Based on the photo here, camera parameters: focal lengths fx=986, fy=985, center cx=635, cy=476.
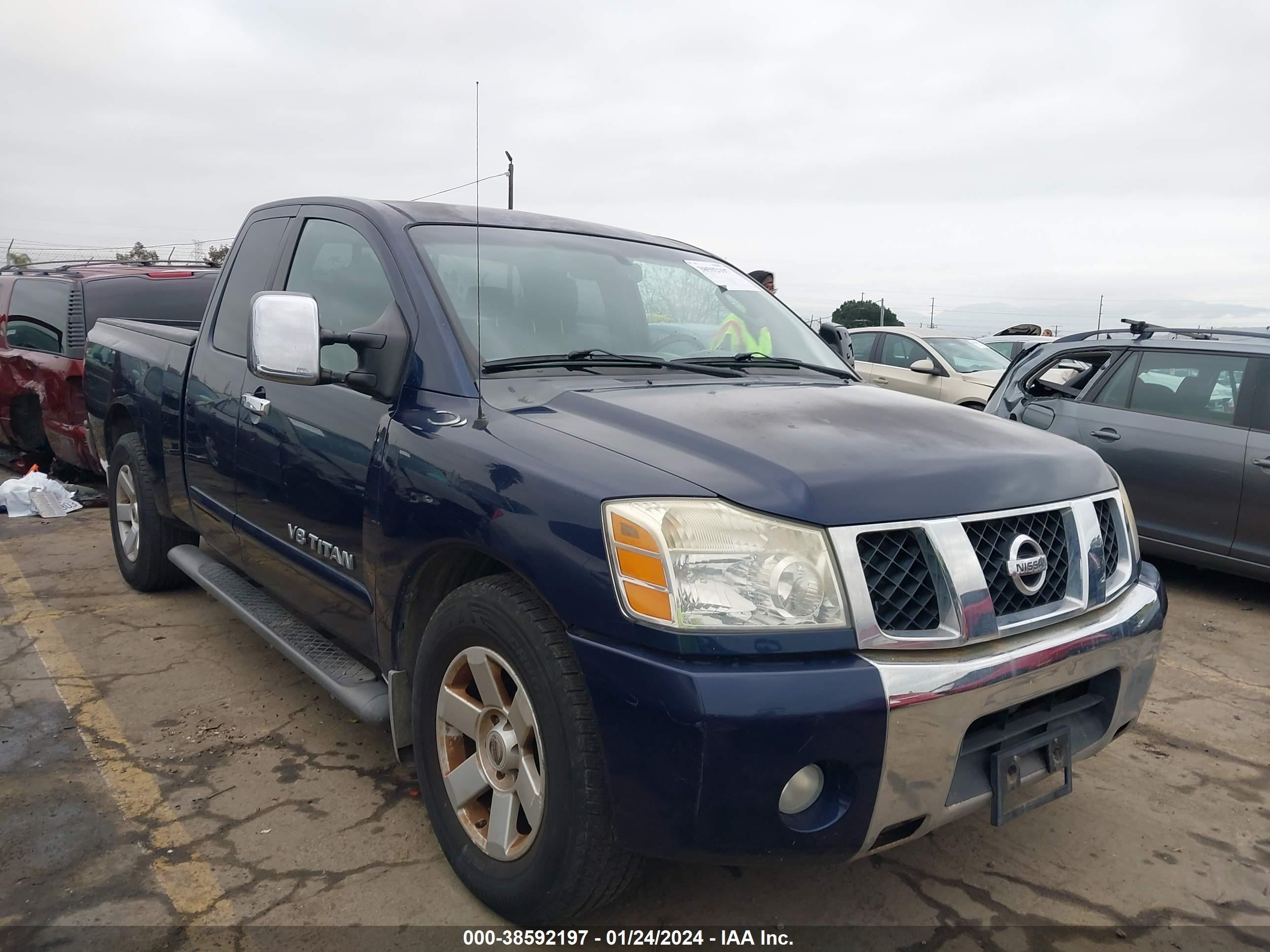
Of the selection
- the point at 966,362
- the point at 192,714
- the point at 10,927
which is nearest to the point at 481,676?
the point at 10,927

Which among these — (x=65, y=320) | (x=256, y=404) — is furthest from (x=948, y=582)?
(x=65, y=320)

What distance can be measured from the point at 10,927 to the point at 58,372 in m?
5.87

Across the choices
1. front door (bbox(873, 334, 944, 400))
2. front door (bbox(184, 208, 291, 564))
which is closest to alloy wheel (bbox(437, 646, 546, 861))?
front door (bbox(184, 208, 291, 564))

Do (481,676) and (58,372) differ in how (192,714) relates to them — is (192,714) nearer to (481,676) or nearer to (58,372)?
(481,676)

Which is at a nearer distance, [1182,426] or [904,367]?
[1182,426]

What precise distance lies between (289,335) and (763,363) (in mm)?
1496

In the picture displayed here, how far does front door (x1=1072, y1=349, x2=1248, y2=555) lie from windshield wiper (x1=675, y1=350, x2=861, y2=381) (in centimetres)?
294

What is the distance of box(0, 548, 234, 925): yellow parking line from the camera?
2.53 m

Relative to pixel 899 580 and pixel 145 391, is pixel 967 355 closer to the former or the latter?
pixel 145 391

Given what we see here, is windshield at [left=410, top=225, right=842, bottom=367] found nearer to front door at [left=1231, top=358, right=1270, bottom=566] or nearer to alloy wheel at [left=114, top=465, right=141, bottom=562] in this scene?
alloy wheel at [left=114, top=465, right=141, bottom=562]

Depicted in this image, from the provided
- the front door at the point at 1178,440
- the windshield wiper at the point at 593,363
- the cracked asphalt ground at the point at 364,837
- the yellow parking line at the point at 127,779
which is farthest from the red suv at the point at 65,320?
the front door at the point at 1178,440

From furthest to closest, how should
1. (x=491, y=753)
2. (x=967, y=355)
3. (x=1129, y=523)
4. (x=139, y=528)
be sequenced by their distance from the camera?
(x=967, y=355) → (x=139, y=528) → (x=1129, y=523) → (x=491, y=753)

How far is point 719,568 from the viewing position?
198 cm

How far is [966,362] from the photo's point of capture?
1169 cm
